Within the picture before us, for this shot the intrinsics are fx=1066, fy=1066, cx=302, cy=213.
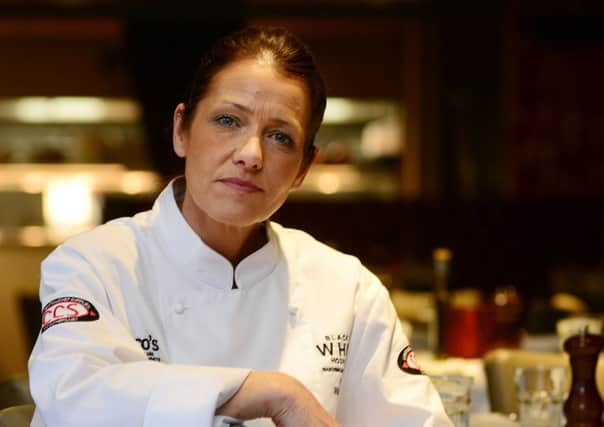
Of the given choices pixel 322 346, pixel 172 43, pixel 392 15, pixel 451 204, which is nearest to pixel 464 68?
pixel 392 15

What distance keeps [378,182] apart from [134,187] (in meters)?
1.79

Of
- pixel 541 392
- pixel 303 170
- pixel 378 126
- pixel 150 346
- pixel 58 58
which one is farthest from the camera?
pixel 378 126

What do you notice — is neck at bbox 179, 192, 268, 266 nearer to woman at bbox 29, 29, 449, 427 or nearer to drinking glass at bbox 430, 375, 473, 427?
woman at bbox 29, 29, 449, 427

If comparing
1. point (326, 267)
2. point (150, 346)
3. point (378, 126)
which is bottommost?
point (150, 346)

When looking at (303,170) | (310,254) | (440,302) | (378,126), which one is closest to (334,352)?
(310,254)

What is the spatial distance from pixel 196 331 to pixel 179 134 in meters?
0.35

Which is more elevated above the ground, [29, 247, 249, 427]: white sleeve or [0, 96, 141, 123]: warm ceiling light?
[0, 96, 141, 123]: warm ceiling light

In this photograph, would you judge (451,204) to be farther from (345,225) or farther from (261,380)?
(261,380)

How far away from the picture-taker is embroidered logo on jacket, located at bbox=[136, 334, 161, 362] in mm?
1605

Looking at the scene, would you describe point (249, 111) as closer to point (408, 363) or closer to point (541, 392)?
point (408, 363)

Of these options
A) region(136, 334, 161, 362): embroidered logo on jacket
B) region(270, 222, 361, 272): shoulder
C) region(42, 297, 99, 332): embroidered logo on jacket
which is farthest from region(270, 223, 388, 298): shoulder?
region(42, 297, 99, 332): embroidered logo on jacket

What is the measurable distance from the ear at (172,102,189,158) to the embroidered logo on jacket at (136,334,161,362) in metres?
0.33

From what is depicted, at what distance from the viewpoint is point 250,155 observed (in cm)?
163

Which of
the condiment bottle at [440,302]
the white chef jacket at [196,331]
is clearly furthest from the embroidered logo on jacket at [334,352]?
the condiment bottle at [440,302]
